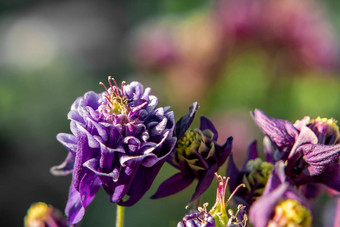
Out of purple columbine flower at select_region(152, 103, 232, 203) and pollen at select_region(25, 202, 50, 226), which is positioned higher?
purple columbine flower at select_region(152, 103, 232, 203)

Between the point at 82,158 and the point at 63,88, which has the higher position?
the point at 82,158

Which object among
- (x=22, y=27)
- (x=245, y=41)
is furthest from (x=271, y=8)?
(x=22, y=27)

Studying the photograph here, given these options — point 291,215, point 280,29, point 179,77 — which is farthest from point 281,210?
point 179,77

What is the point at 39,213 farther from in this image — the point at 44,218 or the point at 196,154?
the point at 196,154

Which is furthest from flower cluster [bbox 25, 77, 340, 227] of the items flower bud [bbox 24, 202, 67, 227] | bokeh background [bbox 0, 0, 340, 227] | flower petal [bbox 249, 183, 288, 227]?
bokeh background [bbox 0, 0, 340, 227]

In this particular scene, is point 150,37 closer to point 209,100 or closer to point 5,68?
point 209,100

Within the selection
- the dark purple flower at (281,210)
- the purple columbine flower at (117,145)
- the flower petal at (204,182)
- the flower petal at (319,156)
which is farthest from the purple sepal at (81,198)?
the flower petal at (319,156)

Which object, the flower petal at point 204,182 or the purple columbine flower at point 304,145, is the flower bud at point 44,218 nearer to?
the flower petal at point 204,182

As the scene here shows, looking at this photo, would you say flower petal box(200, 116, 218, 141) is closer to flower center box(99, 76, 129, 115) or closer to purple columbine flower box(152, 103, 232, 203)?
purple columbine flower box(152, 103, 232, 203)
